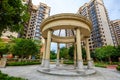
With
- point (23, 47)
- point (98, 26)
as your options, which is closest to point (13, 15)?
point (23, 47)

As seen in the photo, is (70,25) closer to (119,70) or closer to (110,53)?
(119,70)

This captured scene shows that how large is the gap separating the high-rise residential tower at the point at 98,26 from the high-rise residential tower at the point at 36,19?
37.5m

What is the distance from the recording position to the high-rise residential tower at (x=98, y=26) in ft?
217

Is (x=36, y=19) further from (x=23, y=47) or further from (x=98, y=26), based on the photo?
(x=23, y=47)

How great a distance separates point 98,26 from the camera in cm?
6956

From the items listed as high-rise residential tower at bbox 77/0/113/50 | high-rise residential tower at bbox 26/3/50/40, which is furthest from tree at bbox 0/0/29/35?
high-rise residential tower at bbox 77/0/113/50

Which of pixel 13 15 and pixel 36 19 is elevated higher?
pixel 36 19

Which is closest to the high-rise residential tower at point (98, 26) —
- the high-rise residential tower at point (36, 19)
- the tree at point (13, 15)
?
the high-rise residential tower at point (36, 19)

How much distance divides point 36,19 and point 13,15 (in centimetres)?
7000

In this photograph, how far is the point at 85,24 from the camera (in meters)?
12.8

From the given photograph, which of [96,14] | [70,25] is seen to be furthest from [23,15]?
[96,14]

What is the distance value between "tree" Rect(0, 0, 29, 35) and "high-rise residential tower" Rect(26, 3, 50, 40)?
196 feet

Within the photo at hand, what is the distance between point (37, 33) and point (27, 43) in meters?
40.7

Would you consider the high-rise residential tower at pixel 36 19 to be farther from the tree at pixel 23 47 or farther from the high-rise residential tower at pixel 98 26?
the high-rise residential tower at pixel 98 26
